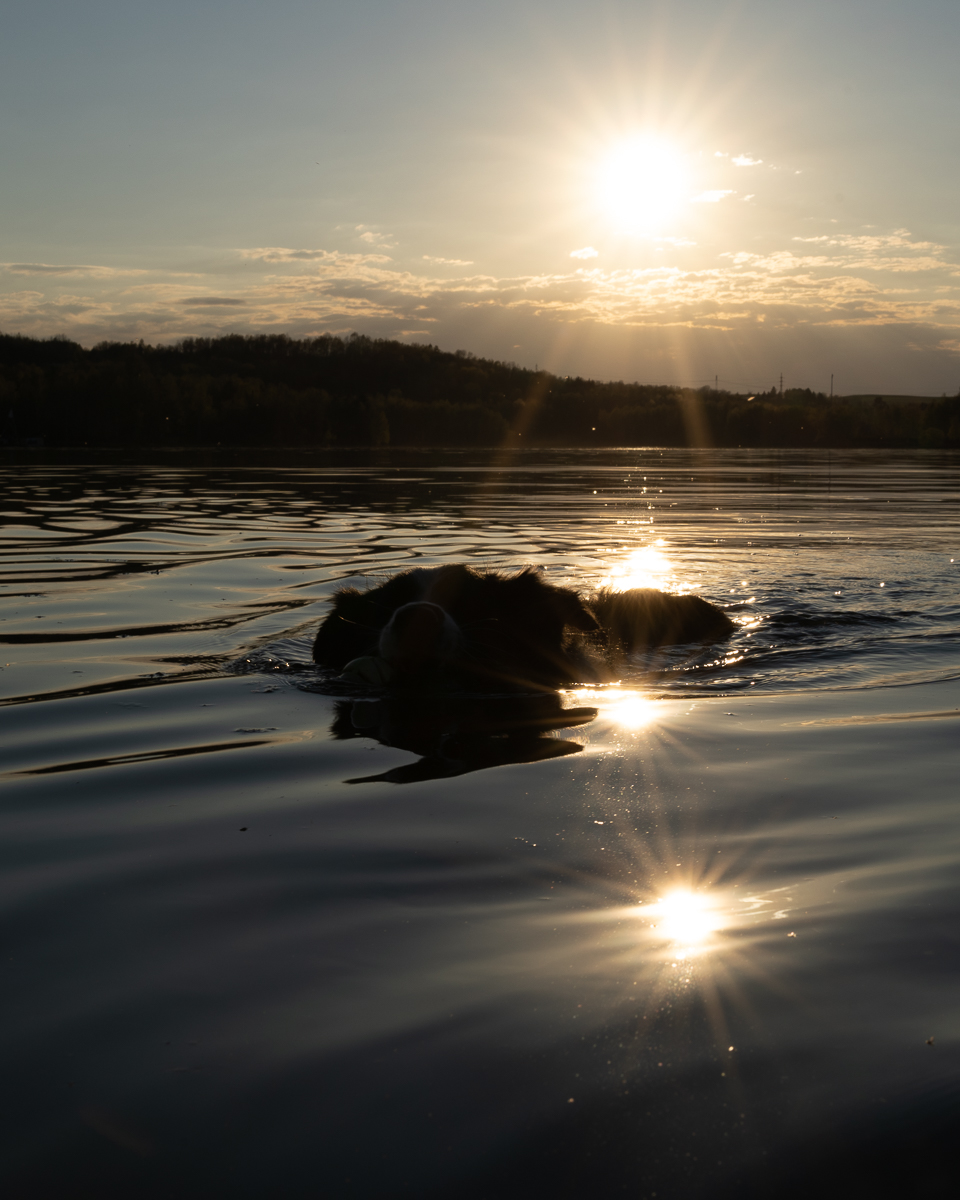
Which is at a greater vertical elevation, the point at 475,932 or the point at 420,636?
the point at 420,636

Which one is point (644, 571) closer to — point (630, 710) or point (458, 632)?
point (458, 632)

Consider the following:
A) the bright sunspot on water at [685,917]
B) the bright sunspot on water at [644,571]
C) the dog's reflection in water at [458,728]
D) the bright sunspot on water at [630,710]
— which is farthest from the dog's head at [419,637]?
the bright sunspot on water at [644,571]

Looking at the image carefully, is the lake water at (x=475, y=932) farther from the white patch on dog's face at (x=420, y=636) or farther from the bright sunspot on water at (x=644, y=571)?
the bright sunspot on water at (x=644, y=571)

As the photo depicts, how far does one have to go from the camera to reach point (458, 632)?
18.7 feet

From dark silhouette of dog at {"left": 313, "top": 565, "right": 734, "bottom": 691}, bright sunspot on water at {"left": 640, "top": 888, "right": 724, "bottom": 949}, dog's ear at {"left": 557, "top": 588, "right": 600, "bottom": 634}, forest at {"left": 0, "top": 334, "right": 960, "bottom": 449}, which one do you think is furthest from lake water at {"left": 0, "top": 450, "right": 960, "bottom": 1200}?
forest at {"left": 0, "top": 334, "right": 960, "bottom": 449}

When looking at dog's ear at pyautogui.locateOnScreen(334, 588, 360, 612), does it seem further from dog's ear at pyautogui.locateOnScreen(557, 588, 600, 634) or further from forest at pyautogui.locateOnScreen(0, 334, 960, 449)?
forest at pyautogui.locateOnScreen(0, 334, 960, 449)

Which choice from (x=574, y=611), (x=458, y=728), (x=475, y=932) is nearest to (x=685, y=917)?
(x=475, y=932)

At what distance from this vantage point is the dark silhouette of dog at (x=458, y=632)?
5.60 m

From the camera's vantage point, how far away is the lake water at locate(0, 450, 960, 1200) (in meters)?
1.60

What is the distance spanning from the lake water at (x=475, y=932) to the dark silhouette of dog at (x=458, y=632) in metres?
0.28

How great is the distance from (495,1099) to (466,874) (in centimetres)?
105

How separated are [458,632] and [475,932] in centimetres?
339

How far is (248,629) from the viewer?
704 centimetres

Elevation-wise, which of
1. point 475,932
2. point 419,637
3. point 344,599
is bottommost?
point 475,932
